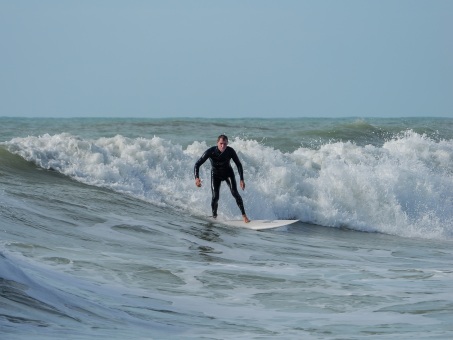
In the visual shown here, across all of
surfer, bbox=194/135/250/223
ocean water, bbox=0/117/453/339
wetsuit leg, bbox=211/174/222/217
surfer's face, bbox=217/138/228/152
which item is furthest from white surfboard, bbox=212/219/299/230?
surfer's face, bbox=217/138/228/152

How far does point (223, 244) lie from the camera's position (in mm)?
13516

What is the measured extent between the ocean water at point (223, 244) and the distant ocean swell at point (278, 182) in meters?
0.04

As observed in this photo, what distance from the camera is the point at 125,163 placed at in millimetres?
19500

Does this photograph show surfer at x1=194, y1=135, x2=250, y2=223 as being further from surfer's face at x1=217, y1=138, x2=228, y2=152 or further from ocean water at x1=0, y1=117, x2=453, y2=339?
ocean water at x1=0, y1=117, x2=453, y2=339

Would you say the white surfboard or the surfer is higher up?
the surfer

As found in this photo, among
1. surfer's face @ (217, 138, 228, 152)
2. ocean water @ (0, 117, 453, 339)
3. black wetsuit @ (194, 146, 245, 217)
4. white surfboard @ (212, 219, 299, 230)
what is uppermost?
surfer's face @ (217, 138, 228, 152)

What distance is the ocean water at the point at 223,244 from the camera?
7.39 meters

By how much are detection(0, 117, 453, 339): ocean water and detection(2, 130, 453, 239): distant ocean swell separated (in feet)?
0.14

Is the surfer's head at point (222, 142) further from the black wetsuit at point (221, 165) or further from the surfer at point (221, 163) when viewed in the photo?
the black wetsuit at point (221, 165)

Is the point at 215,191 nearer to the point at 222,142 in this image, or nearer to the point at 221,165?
the point at 221,165

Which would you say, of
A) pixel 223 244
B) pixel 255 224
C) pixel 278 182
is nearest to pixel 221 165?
pixel 255 224

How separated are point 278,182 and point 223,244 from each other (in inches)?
255

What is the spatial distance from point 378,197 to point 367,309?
12.0 meters

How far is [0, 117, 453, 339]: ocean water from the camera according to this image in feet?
24.3
